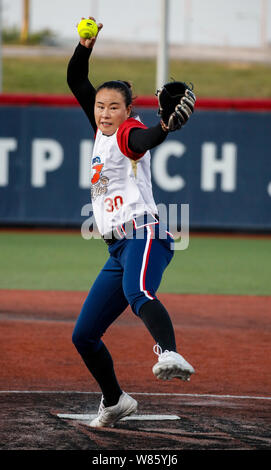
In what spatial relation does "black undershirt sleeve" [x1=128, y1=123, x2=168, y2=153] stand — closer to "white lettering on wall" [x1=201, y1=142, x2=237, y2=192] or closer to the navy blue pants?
the navy blue pants

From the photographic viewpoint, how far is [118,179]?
5.00 m

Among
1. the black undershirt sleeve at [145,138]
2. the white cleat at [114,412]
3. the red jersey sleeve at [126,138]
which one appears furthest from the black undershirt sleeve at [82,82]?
the white cleat at [114,412]

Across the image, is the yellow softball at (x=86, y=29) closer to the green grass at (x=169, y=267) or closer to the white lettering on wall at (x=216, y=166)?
the green grass at (x=169, y=267)

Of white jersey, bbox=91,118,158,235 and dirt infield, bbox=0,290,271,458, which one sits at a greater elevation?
white jersey, bbox=91,118,158,235

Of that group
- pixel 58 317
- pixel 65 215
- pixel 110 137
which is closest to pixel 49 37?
pixel 65 215

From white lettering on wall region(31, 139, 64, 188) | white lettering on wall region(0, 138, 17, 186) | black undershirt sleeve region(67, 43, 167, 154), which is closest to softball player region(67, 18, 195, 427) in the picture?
black undershirt sleeve region(67, 43, 167, 154)

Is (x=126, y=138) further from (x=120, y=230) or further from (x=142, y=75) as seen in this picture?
(x=142, y=75)

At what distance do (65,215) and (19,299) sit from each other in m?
6.42

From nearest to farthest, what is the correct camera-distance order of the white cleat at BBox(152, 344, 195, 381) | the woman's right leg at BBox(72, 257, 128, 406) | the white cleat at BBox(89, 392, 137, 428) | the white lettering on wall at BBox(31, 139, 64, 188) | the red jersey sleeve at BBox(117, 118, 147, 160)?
the white cleat at BBox(152, 344, 195, 381), the red jersey sleeve at BBox(117, 118, 147, 160), the woman's right leg at BBox(72, 257, 128, 406), the white cleat at BBox(89, 392, 137, 428), the white lettering on wall at BBox(31, 139, 64, 188)

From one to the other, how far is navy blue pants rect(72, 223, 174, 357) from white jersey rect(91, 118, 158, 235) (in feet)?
0.39

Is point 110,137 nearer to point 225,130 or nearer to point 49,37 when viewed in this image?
point 225,130

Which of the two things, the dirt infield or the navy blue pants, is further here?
the dirt infield

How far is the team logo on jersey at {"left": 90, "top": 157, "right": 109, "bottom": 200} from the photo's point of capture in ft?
16.5

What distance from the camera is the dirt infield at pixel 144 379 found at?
4.96 m
